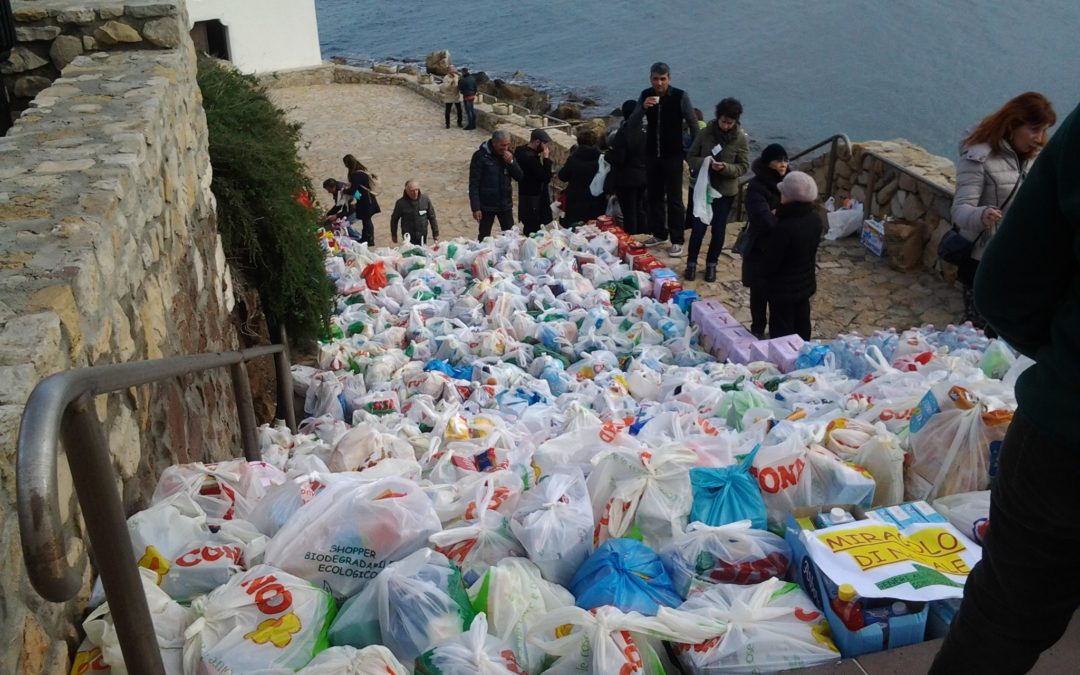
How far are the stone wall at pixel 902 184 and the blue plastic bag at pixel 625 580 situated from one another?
18.4 feet

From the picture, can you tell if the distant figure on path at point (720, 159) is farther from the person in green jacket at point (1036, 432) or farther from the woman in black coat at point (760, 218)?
the person in green jacket at point (1036, 432)

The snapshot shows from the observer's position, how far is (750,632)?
2160 mm

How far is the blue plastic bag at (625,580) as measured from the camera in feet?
7.61

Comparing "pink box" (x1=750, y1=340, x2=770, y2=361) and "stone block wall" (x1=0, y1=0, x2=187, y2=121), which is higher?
"stone block wall" (x1=0, y1=0, x2=187, y2=121)

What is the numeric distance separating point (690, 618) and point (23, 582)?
145 centimetres

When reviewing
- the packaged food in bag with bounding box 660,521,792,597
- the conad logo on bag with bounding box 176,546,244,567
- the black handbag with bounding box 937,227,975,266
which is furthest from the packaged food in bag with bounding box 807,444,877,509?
the black handbag with bounding box 937,227,975,266

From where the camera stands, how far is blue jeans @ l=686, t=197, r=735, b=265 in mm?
7031

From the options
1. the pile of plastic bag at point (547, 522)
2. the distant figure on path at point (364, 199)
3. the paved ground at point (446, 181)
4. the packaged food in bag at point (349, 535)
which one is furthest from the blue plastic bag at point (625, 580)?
the distant figure on path at point (364, 199)

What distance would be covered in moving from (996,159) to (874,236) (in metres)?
2.69

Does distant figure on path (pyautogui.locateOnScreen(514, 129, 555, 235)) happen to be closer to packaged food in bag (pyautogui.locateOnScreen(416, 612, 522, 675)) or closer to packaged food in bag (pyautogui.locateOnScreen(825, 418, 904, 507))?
packaged food in bag (pyautogui.locateOnScreen(825, 418, 904, 507))

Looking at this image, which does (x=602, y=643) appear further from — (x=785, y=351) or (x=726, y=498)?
(x=785, y=351)

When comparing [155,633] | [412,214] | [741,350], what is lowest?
[741,350]

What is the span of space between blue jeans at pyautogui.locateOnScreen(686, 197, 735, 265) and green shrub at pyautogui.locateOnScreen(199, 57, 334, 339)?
3006 millimetres

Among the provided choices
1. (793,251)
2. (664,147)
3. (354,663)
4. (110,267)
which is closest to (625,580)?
(354,663)
